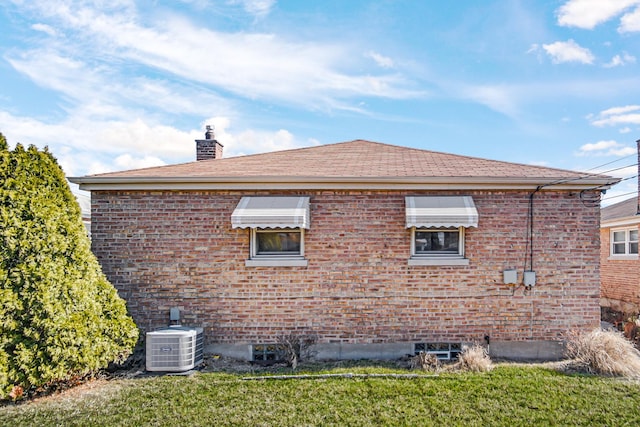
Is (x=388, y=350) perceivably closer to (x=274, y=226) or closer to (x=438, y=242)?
(x=438, y=242)

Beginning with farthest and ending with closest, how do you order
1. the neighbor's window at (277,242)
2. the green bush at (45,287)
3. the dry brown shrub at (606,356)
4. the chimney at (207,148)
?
1. the chimney at (207,148)
2. the neighbor's window at (277,242)
3. the dry brown shrub at (606,356)
4. the green bush at (45,287)

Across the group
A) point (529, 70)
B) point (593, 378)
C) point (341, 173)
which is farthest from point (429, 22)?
point (593, 378)

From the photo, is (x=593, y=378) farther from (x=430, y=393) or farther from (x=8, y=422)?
(x=8, y=422)

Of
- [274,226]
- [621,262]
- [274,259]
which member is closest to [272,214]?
[274,226]

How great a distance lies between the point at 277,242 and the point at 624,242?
15.1 m

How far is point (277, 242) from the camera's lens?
9.15m

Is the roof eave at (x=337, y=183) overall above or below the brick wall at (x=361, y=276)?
above

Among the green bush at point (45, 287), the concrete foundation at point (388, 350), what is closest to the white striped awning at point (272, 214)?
the concrete foundation at point (388, 350)

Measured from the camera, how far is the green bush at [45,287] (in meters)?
6.45

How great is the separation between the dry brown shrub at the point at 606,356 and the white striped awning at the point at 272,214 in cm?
611

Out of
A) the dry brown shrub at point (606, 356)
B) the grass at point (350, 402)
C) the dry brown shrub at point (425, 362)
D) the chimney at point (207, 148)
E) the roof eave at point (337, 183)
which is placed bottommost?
the grass at point (350, 402)

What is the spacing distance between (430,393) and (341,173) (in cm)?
477

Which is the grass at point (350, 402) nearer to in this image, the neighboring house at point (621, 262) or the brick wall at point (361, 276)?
the brick wall at point (361, 276)

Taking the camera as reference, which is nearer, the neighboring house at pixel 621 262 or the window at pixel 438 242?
the window at pixel 438 242
